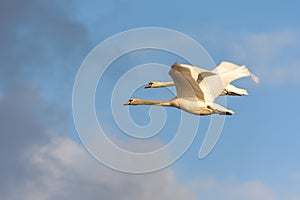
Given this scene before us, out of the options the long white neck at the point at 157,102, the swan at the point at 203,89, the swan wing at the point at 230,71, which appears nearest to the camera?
the swan at the point at 203,89

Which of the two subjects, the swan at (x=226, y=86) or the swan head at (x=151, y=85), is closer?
the swan at (x=226, y=86)

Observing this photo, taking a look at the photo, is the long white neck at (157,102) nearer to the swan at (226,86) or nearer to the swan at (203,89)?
the swan at (203,89)

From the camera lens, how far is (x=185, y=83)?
3556 inches

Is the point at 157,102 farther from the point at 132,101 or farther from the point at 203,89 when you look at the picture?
the point at 203,89

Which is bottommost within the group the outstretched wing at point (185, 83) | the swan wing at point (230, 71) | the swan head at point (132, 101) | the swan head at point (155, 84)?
the outstretched wing at point (185, 83)

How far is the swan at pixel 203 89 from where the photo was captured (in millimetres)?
91062

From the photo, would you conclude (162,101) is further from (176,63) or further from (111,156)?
(176,63)

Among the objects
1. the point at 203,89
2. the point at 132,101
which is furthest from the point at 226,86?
the point at 132,101

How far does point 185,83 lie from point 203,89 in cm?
438

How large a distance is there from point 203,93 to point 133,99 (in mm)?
11912

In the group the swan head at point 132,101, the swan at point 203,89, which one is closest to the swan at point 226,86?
the swan at point 203,89

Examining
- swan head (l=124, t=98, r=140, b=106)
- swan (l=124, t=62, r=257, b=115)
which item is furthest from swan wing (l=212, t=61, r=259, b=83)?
swan head (l=124, t=98, r=140, b=106)

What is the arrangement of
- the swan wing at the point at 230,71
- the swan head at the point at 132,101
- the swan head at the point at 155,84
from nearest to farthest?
1. the swan wing at the point at 230,71
2. the swan head at the point at 132,101
3. the swan head at the point at 155,84

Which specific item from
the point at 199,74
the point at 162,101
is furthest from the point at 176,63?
the point at 162,101
